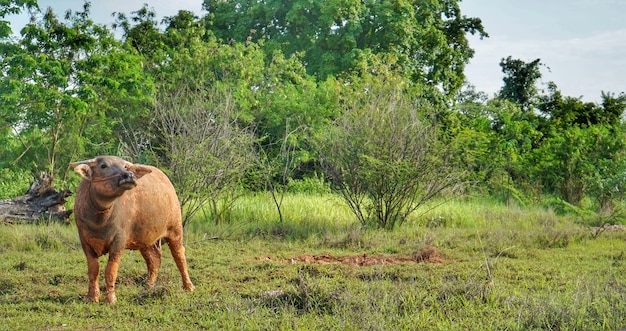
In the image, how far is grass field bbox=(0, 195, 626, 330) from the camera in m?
5.80

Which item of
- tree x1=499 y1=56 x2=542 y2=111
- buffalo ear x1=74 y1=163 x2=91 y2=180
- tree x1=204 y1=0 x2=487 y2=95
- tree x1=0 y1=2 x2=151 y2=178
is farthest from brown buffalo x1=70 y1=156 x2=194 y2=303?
tree x1=499 y1=56 x2=542 y2=111

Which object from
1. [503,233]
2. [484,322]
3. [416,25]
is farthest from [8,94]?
[416,25]

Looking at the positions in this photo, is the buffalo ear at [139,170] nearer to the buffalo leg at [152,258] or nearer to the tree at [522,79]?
the buffalo leg at [152,258]

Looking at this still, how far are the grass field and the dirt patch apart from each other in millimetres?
27

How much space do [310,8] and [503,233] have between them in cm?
1642

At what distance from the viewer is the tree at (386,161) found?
40.6 feet

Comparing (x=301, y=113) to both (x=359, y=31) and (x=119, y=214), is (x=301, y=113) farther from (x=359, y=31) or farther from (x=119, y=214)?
(x=119, y=214)

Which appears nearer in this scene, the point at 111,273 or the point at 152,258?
the point at 111,273

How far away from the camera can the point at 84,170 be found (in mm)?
6094

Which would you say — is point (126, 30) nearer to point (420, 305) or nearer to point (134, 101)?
point (134, 101)

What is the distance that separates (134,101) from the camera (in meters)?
18.7

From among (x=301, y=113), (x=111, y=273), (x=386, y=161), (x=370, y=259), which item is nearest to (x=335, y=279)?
(x=370, y=259)

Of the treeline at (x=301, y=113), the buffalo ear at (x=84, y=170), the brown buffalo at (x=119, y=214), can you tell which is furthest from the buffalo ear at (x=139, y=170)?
the treeline at (x=301, y=113)

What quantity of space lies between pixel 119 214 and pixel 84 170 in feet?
2.01
